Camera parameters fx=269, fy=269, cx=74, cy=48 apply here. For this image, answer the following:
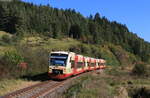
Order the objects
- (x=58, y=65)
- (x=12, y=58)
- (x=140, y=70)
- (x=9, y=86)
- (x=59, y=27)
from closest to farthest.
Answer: (x=9, y=86)
(x=58, y=65)
(x=12, y=58)
(x=140, y=70)
(x=59, y=27)

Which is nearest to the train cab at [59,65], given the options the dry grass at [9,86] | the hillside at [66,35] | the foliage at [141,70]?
the dry grass at [9,86]

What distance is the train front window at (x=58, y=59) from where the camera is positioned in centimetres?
2672

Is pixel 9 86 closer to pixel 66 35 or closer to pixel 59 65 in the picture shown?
pixel 59 65

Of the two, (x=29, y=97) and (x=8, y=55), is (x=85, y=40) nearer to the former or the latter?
(x=8, y=55)

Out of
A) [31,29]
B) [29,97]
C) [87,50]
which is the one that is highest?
[31,29]

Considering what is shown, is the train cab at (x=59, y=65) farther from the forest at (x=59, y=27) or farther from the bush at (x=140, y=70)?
the forest at (x=59, y=27)

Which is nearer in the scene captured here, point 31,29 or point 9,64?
point 9,64

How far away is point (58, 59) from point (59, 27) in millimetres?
117201

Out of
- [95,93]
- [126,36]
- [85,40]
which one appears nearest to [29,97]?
[95,93]

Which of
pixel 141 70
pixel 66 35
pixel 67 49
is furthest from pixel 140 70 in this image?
pixel 66 35

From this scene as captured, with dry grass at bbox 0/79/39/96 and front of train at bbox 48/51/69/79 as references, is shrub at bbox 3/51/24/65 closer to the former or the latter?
dry grass at bbox 0/79/39/96

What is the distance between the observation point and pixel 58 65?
2655 centimetres

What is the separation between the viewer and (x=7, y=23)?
120 meters

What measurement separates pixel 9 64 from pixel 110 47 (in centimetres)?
9695
